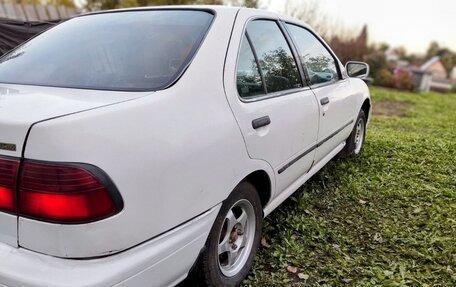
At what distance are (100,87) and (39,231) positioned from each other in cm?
75

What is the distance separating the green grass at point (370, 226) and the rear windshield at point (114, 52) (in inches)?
55.4

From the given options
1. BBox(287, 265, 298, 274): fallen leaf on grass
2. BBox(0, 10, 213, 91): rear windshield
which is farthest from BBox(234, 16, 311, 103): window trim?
BBox(287, 265, 298, 274): fallen leaf on grass

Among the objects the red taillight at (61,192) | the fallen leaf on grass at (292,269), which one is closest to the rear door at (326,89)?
the fallen leaf on grass at (292,269)

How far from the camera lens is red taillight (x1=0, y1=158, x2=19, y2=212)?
141 centimetres

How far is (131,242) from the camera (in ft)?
4.95

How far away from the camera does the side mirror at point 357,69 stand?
4.29m

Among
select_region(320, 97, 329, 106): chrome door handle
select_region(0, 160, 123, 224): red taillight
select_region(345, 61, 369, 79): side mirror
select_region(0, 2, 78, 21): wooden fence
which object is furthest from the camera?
select_region(0, 2, 78, 21): wooden fence

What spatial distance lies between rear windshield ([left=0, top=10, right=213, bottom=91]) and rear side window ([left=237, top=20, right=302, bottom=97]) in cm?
32

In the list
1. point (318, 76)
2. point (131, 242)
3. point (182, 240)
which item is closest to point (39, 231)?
point (131, 242)

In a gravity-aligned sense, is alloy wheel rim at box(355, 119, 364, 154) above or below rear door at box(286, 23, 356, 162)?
below

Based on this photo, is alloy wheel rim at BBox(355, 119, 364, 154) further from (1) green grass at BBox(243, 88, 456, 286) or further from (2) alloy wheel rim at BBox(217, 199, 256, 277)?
(2) alloy wheel rim at BBox(217, 199, 256, 277)

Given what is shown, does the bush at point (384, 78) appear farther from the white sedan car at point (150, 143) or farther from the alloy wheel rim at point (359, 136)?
the white sedan car at point (150, 143)

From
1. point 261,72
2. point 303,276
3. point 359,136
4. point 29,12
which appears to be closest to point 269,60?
point 261,72

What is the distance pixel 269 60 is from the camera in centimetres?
265
